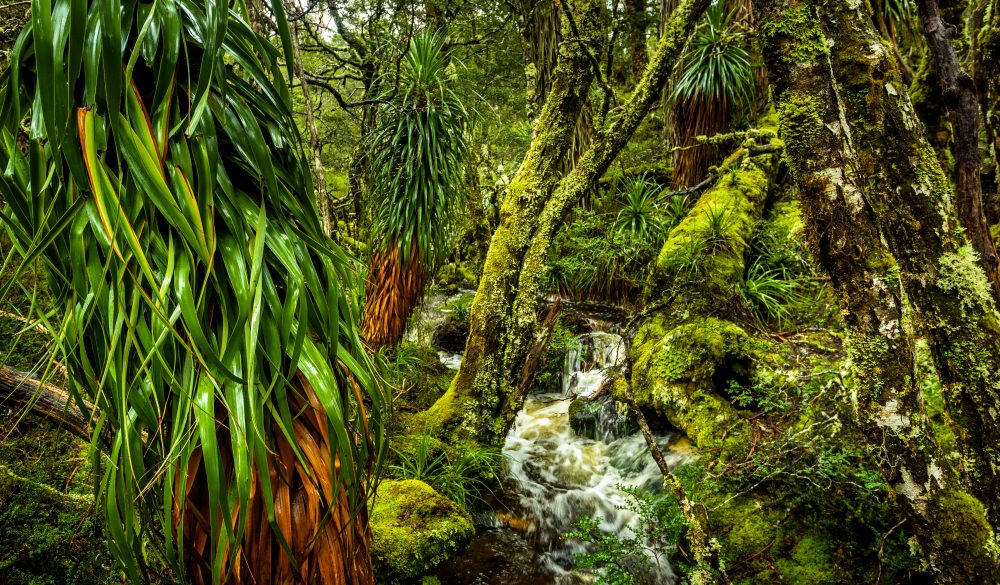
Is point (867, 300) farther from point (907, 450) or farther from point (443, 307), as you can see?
point (443, 307)

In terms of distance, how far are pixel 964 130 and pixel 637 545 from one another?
2190 millimetres

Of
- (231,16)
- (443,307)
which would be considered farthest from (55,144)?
(443,307)

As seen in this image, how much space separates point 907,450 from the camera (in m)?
1.52

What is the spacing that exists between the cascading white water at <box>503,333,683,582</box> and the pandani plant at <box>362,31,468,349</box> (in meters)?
1.51

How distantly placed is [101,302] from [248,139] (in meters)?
0.44

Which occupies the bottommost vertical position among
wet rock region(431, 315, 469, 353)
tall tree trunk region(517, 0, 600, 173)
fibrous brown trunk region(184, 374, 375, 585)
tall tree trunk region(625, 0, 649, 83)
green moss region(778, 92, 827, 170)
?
wet rock region(431, 315, 469, 353)

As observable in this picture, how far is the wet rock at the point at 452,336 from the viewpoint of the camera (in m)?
5.85

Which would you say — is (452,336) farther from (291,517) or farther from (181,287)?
(181,287)

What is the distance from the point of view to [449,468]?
2.86 meters

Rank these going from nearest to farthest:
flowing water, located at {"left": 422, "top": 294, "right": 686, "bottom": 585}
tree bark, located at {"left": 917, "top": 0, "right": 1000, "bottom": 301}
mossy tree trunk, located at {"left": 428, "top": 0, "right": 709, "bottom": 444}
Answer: tree bark, located at {"left": 917, "top": 0, "right": 1000, "bottom": 301}
flowing water, located at {"left": 422, "top": 294, "right": 686, "bottom": 585}
mossy tree trunk, located at {"left": 428, "top": 0, "right": 709, "bottom": 444}

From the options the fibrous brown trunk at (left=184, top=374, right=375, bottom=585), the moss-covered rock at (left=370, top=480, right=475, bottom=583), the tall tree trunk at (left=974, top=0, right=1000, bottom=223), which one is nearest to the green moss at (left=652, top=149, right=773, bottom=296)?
the tall tree trunk at (left=974, top=0, right=1000, bottom=223)

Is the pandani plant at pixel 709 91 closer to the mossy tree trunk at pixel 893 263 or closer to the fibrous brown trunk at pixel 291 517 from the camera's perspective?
the mossy tree trunk at pixel 893 263

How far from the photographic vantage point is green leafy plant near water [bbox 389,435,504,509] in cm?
284

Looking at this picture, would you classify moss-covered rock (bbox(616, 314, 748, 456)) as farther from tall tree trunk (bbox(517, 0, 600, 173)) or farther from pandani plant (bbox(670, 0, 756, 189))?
pandani plant (bbox(670, 0, 756, 189))
